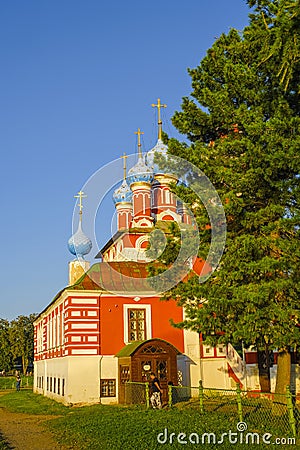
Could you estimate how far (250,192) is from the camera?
1362 centimetres

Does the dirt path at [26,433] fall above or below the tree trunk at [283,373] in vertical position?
below

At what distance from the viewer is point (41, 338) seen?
33031 mm

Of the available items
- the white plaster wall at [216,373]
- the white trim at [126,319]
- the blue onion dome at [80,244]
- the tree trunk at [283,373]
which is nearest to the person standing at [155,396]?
the tree trunk at [283,373]

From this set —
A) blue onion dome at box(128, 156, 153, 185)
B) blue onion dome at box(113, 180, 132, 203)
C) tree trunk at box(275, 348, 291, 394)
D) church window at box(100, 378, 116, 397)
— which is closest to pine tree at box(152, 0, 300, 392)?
tree trunk at box(275, 348, 291, 394)

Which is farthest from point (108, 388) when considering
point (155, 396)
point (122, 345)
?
point (155, 396)

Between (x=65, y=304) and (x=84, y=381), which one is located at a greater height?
(x=65, y=304)

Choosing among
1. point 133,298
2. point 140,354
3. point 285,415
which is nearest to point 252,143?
point 285,415

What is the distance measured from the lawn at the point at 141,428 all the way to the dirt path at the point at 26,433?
1.02 ft

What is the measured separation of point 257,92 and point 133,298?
11323 millimetres

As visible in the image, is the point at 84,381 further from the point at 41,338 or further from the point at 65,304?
the point at 41,338

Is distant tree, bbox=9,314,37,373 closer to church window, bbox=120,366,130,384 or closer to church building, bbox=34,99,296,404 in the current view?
church building, bbox=34,99,296,404

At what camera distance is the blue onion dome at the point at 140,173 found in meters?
32.9

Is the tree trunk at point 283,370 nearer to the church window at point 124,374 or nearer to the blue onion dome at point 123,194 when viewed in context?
the church window at point 124,374

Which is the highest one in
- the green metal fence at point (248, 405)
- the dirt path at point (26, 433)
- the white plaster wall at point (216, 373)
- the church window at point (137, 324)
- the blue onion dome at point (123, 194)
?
the blue onion dome at point (123, 194)
